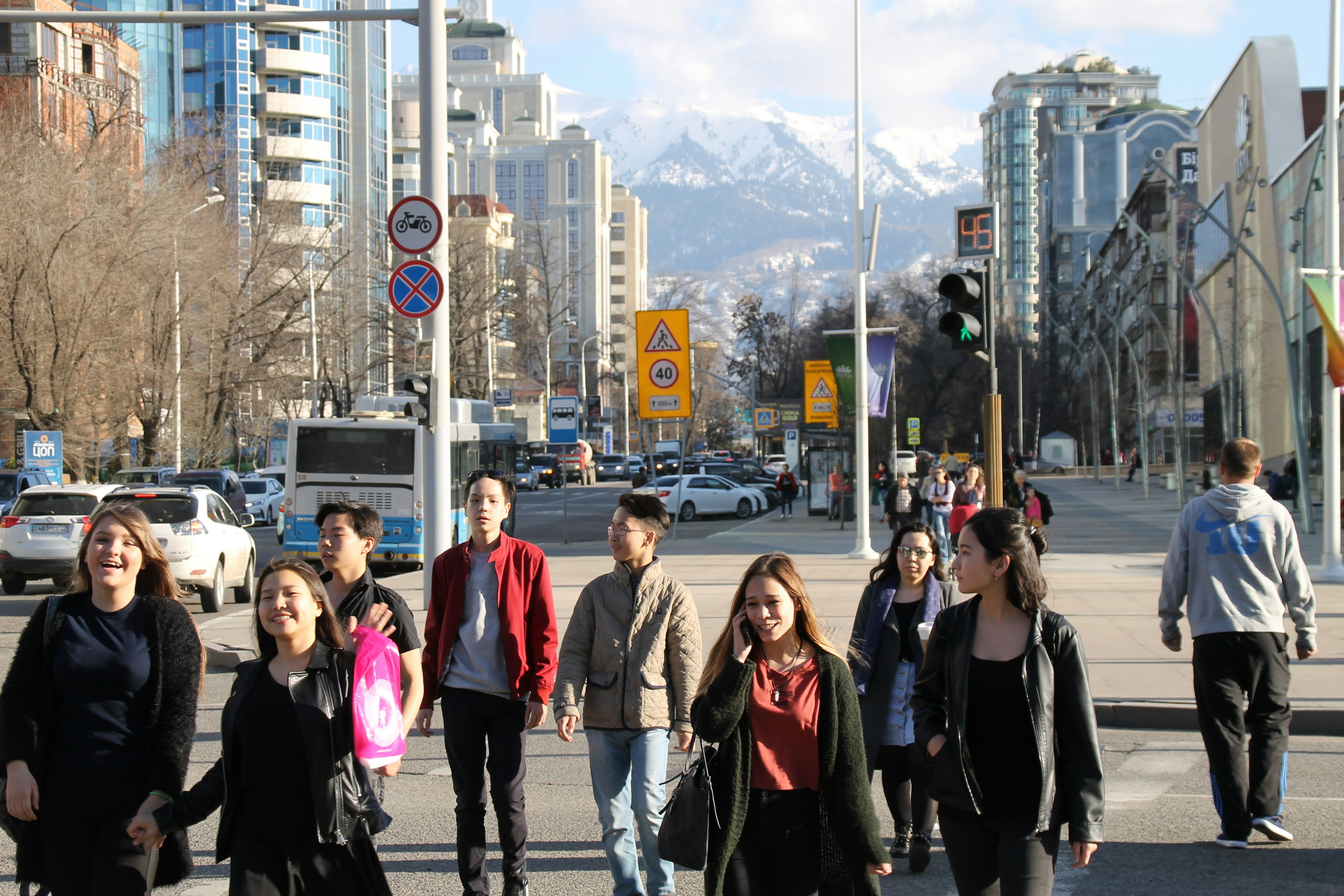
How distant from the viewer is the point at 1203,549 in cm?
659

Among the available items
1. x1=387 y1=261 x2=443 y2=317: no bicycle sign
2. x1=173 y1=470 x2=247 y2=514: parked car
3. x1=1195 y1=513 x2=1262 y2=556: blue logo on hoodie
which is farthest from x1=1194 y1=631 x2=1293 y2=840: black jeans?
x1=173 y1=470 x2=247 y2=514: parked car

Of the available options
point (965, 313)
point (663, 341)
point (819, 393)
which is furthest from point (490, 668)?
point (819, 393)

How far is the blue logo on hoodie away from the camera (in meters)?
6.51

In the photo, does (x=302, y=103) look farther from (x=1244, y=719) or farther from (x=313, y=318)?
(x=1244, y=719)

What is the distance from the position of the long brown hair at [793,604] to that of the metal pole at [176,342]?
33.6m

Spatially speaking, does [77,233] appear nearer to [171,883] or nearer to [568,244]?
[171,883]

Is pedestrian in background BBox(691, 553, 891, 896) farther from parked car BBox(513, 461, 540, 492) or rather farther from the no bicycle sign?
parked car BBox(513, 461, 540, 492)

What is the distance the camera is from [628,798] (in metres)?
5.37

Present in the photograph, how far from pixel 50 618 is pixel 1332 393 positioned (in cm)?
1708

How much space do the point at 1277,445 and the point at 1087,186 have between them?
11499cm

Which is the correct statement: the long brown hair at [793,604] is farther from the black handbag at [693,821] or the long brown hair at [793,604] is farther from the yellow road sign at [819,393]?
the yellow road sign at [819,393]

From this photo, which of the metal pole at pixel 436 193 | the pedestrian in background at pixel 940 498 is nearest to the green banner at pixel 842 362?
the pedestrian in background at pixel 940 498

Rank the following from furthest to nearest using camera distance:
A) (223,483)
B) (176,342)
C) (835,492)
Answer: (835,492) → (176,342) → (223,483)

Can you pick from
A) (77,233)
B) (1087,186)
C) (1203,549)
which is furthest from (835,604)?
(1087,186)
